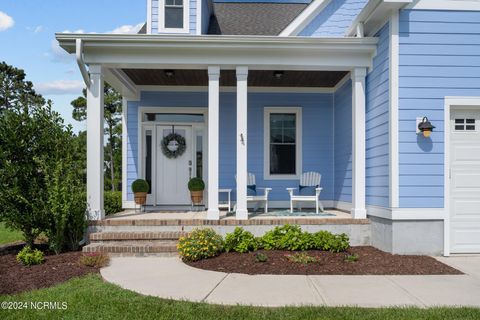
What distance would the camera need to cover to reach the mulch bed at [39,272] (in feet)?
15.3

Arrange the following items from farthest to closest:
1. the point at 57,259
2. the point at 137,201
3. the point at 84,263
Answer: the point at 137,201, the point at 57,259, the point at 84,263

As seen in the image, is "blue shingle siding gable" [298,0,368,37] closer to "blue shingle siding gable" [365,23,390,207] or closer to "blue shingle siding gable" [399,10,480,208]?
"blue shingle siding gable" [365,23,390,207]

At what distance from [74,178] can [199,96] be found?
3.82m

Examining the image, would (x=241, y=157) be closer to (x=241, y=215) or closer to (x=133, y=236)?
(x=241, y=215)

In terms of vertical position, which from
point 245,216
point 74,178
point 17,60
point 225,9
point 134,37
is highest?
point 17,60

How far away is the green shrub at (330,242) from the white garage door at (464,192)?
1689 mm

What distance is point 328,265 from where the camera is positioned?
5.43 meters

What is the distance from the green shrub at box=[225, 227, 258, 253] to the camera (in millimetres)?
5984

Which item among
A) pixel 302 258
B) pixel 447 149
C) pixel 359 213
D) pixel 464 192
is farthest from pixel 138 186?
pixel 464 192

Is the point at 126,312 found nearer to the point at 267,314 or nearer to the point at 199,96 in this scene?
the point at 267,314

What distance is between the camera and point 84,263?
5.48 metres

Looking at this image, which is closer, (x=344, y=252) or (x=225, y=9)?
(x=344, y=252)

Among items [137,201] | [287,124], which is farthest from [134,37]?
[287,124]

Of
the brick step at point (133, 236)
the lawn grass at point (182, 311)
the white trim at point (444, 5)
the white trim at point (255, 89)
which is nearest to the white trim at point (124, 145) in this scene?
the white trim at point (255, 89)
